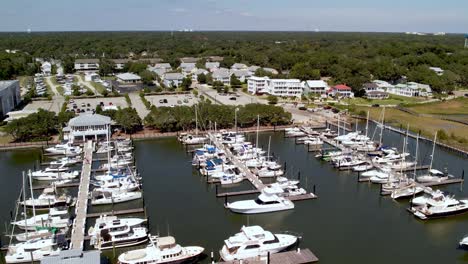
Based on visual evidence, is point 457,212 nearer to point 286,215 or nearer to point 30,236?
point 286,215

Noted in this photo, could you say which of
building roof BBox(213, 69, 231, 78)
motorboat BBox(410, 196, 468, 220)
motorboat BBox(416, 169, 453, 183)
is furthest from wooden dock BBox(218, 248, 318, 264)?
building roof BBox(213, 69, 231, 78)

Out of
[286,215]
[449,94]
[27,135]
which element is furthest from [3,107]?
[449,94]

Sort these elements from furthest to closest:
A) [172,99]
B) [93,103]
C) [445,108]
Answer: [172,99] < [445,108] < [93,103]

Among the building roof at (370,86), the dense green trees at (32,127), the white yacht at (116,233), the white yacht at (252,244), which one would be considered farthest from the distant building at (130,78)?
the white yacht at (252,244)

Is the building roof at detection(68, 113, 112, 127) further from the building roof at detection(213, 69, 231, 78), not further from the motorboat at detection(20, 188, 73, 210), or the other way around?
the building roof at detection(213, 69, 231, 78)

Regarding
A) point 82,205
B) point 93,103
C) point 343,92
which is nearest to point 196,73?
point 93,103

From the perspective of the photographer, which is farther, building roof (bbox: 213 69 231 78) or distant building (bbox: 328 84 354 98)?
building roof (bbox: 213 69 231 78)

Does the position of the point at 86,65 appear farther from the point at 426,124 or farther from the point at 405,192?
the point at 405,192
